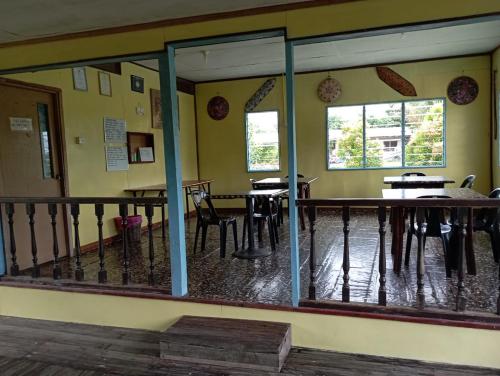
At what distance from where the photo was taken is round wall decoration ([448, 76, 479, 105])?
684cm

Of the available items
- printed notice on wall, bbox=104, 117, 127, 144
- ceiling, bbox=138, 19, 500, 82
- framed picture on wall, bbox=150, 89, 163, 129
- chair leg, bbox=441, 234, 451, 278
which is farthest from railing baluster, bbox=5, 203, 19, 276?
chair leg, bbox=441, 234, 451, 278

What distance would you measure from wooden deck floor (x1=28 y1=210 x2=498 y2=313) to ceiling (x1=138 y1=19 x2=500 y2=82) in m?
2.67

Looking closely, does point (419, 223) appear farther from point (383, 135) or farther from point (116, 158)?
point (383, 135)

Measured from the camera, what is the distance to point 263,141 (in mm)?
8141

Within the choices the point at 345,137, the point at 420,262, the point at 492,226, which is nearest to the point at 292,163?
the point at 420,262

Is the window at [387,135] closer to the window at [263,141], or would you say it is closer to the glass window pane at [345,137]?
the glass window pane at [345,137]

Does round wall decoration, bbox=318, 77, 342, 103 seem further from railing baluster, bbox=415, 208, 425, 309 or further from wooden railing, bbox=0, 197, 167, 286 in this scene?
railing baluster, bbox=415, 208, 425, 309

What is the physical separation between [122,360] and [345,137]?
590 cm

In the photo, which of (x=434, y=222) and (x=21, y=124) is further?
(x=21, y=124)

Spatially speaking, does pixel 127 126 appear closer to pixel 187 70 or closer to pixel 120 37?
pixel 187 70

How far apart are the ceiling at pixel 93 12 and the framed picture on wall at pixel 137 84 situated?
2.85 m

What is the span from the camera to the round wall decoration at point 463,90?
684cm

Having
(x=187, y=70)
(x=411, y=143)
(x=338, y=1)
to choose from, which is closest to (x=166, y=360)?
(x=338, y=1)

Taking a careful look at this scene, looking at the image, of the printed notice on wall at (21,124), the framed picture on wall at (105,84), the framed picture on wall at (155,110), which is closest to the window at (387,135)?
the framed picture on wall at (155,110)
